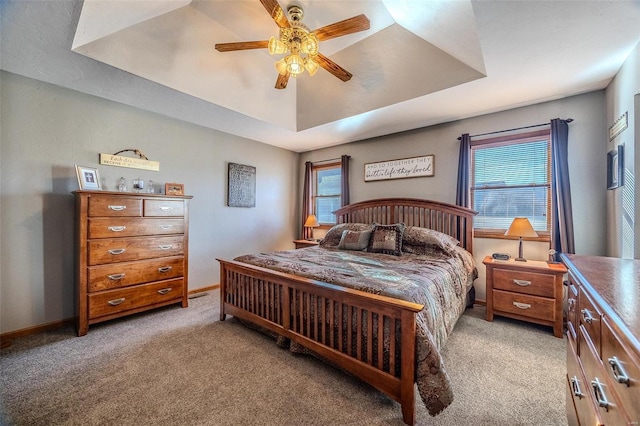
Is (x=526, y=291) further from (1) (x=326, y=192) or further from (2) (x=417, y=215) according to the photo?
(1) (x=326, y=192)

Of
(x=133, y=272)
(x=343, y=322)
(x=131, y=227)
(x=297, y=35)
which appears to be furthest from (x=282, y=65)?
(x=133, y=272)

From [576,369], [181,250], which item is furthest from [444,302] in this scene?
[181,250]

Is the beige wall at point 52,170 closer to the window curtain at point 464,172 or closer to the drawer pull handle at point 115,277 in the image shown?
the drawer pull handle at point 115,277

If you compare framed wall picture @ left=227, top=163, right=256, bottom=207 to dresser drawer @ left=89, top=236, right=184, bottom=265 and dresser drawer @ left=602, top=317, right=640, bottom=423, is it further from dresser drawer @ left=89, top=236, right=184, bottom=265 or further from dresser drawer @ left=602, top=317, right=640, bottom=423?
dresser drawer @ left=602, top=317, right=640, bottom=423

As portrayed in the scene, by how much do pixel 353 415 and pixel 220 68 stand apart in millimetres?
3476

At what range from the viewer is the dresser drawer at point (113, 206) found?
255cm

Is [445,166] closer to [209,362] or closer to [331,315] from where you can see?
[331,315]

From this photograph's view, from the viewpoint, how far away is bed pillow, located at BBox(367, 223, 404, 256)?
3.10m

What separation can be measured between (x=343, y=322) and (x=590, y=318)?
1.32 m

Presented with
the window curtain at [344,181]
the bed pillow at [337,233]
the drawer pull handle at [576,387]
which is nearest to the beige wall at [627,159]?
the drawer pull handle at [576,387]

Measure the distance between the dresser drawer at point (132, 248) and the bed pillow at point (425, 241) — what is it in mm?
2825

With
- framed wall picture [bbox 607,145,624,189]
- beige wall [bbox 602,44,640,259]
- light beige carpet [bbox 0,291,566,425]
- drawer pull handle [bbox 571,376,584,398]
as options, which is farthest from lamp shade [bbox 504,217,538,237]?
drawer pull handle [bbox 571,376,584,398]

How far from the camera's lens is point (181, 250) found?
3219mm

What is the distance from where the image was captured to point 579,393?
41.9 inches
